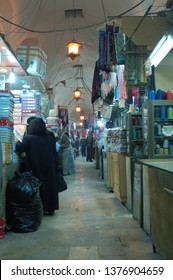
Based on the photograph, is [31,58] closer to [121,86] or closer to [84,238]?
[121,86]

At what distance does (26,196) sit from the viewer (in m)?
4.69

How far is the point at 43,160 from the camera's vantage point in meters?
5.70

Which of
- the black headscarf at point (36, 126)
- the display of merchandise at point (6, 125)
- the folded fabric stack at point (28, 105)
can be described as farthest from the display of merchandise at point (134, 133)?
the display of merchandise at point (6, 125)

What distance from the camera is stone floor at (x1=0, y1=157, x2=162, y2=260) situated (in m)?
3.81

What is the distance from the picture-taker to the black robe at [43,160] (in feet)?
18.5

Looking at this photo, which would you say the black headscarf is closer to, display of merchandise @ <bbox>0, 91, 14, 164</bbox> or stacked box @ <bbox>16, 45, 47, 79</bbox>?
display of merchandise @ <bbox>0, 91, 14, 164</bbox>

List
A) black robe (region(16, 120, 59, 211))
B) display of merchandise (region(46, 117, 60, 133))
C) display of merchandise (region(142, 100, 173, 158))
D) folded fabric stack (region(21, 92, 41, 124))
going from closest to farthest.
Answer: display of merchandise (region(142, 100, 173, 158)) → black robe (region(16, 120, 59, 211)) → folded fabric stack (region(21, 92, 41, 124)) → display of merchandise (region(46, 117, 60, 133))

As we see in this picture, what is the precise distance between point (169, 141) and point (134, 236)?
176cm

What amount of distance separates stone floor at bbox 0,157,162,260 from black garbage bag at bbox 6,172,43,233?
12 cm

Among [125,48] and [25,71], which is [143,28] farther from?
[25,71]

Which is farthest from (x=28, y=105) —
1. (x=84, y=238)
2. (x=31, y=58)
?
(x=84, y=238)

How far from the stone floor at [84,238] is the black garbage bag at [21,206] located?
0.40ft

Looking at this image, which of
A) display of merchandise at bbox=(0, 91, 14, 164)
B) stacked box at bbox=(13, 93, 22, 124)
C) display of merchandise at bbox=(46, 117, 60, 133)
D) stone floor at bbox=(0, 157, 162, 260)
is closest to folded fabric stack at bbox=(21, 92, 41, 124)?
stacked box at bbox=(13, 93, 22, 124)

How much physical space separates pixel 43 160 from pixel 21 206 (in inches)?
45.6
